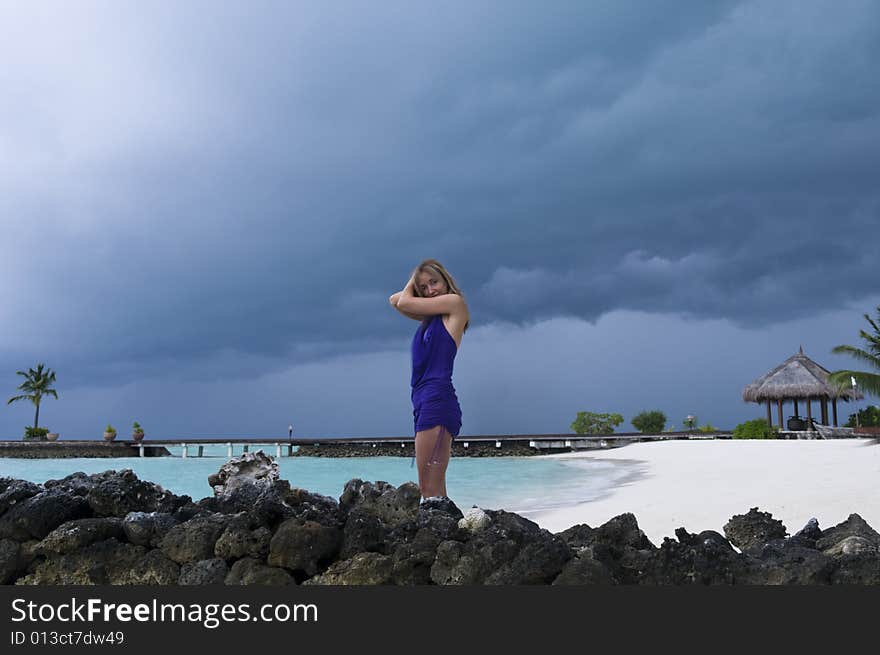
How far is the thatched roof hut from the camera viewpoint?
30203mm

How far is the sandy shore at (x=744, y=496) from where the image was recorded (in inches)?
249

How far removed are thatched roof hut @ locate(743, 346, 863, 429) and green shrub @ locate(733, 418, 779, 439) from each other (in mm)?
1294

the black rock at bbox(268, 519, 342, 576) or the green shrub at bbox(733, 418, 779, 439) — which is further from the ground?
the black rock at bbox(268, 519, 342, 576)

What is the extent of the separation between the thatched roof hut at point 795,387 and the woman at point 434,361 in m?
30.2

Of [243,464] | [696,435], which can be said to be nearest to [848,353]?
[696,435]

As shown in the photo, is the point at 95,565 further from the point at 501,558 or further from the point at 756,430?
the point at 756,430

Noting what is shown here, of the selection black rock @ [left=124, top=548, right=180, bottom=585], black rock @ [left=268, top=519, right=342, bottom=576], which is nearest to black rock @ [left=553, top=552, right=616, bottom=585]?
black rock @ [left=268, top=519, right=342, bottom=576]

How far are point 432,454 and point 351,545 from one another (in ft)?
2.31

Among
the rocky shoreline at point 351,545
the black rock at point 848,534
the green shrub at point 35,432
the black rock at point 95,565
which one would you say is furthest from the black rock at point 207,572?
the green shrub at point 35,432

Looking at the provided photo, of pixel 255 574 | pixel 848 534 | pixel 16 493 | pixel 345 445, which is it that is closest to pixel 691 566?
pixel 848 534

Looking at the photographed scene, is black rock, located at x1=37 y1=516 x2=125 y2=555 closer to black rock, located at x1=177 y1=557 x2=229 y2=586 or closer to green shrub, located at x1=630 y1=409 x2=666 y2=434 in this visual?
black rock, located at x1=177 y1=557 x2=229 y2=586

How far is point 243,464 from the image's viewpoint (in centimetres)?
482

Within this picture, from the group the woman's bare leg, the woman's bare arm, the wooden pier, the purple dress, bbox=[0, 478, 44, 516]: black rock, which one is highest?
the woman's bare arm

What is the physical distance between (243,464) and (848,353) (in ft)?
78.8
